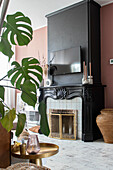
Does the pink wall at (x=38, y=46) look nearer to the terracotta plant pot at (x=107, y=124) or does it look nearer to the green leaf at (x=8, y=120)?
the terracotta plant pot at (x=107, y=124)

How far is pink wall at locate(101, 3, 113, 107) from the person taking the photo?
Answer: 439 centimetres

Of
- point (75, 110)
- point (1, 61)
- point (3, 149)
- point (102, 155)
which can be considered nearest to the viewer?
point (3, 149)

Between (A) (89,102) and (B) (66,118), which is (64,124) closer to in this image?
(B) (66,118)

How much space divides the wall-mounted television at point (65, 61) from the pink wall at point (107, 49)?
→ 0.56 m

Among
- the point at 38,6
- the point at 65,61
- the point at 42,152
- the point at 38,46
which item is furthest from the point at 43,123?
the point at 38,46

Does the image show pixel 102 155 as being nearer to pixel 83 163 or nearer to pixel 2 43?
pixel 83 163

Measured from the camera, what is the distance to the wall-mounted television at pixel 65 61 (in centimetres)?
445

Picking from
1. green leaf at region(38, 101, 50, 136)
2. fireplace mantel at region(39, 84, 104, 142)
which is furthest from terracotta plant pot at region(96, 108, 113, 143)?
green leaf at region(38, 101, 50, 136)

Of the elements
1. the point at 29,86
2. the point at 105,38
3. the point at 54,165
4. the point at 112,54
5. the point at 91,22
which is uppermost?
the point at 91,22

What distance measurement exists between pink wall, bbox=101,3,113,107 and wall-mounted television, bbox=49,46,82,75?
0.56 metres

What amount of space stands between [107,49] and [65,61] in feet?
3.13

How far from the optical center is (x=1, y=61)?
6770 mm

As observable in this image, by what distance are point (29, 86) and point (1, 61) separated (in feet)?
19.1

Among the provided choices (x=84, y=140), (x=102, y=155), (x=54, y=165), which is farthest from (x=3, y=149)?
(x=84, y=140)
